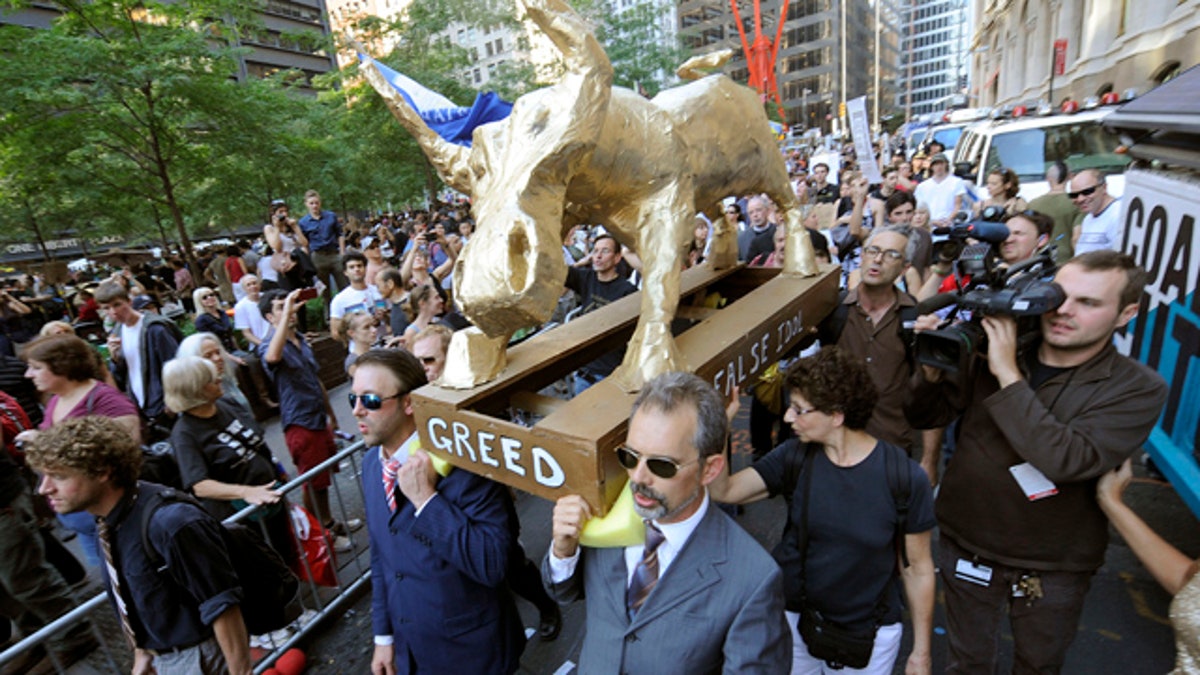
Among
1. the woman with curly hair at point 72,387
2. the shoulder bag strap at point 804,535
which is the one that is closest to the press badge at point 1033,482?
the shoulder bag strap at point 804,535

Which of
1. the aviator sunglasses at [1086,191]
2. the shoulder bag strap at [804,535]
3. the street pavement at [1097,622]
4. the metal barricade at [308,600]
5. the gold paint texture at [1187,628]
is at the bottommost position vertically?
the street pavement at [1097,622]

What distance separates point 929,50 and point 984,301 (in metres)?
126

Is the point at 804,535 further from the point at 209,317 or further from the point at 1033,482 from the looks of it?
the point at 209,317

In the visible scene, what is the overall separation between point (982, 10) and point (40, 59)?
177ft

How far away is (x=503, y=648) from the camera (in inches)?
85.8

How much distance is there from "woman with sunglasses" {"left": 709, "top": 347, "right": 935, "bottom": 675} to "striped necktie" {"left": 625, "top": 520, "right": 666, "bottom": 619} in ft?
1.61

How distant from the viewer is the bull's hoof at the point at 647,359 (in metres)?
1.89

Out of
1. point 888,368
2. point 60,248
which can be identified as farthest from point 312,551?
point 60,248

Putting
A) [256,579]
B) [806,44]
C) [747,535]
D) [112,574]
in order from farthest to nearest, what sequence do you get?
[806,44] → [256,579] → [112,574] → [747,535]

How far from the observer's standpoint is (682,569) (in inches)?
59.3

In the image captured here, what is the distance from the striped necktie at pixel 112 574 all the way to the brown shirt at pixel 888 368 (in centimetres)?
330

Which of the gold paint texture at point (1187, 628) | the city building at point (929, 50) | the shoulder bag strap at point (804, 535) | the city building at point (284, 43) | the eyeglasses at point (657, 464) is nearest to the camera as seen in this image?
the gold paint texture at point (1187, 628)

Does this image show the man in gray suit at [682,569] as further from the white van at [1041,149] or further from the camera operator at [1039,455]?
the white van at [1041,149]

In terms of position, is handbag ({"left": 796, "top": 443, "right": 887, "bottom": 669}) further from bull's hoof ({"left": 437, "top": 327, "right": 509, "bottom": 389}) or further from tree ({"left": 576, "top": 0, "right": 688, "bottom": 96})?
tree ({"left": 576, "top": 0, "right": 688, "bottom": 96})
